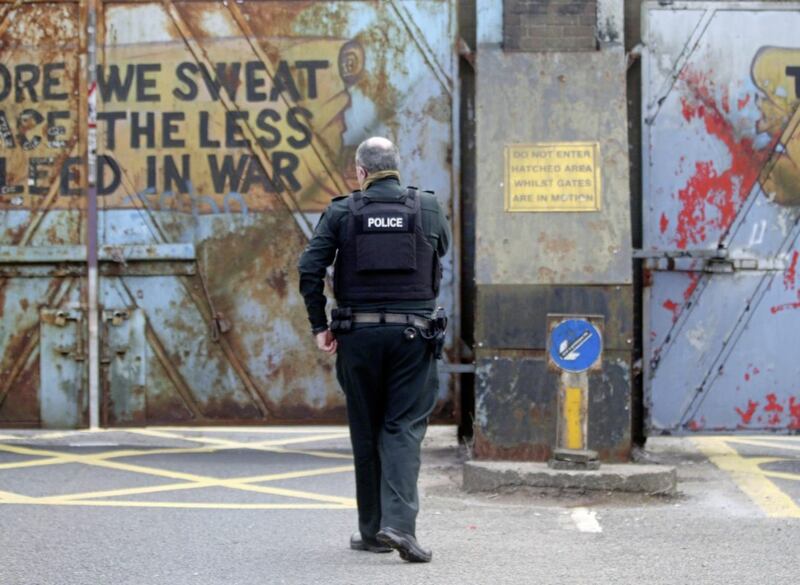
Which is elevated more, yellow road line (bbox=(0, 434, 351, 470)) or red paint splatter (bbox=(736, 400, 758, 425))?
red paint splatter (bbox=(736, 400, 758, 425))

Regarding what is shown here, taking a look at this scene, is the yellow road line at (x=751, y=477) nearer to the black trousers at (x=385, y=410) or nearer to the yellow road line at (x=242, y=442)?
the black trousers at (x=385, y=410)

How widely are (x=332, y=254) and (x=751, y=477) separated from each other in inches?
134

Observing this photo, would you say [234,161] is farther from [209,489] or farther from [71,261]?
[209,489]

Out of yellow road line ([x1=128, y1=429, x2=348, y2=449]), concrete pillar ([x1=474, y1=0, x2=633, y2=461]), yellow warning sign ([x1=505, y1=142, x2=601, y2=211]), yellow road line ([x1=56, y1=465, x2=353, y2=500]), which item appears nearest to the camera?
yellow road line ([x1=56, y1=465, x2=353, y2=500])

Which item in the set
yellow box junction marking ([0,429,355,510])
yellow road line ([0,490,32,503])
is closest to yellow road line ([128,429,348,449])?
yellow box junction marking ([0,429,355,510])

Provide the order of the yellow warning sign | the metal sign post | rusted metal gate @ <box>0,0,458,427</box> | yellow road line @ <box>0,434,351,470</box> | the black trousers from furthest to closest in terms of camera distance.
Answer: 1. rusted metal gate @ <box>0,0,458,427</box>
2. yellow road line @ <box>0,434,351,470</box>
3. the yellow warning sign
4. the metal sign post
5. the black trousers

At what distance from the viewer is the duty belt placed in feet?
21.5

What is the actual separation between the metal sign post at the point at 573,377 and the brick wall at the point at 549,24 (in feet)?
6.23

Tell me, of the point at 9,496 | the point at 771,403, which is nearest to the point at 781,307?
the point at 771,403

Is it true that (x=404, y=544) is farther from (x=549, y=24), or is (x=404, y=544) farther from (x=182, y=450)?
(x=549, y=24)

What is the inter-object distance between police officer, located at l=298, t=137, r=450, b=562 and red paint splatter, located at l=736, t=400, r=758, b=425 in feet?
11.5

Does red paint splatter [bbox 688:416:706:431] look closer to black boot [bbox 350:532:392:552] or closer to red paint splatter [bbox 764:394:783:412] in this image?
red paint splatter [bbox 764:394:783:412]

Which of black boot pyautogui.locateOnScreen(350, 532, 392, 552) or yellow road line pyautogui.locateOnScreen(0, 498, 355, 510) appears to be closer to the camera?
black boot pyautogui.locateOnScreen(350, 532, 392, 552)

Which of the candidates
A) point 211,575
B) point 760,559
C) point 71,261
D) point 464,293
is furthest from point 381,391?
point 71,261
